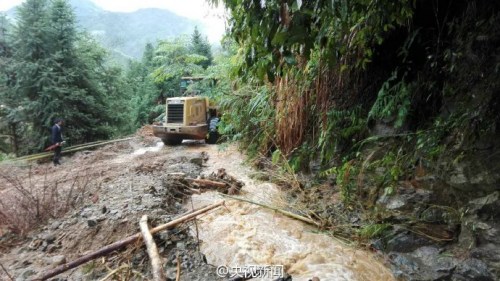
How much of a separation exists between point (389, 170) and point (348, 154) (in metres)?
0.89

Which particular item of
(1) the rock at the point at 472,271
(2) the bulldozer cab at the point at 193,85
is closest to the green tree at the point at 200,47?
(2) the bulldozer cab at the point at 193,85

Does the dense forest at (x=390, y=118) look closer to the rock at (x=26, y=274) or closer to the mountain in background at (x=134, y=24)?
the rock at (x=26, y=274)

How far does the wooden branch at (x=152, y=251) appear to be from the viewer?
2.74 metres

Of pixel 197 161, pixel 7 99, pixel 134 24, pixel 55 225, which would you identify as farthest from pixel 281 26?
pixel 134 24

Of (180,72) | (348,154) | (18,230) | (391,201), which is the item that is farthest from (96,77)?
(391,201)

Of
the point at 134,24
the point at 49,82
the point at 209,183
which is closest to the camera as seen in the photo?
the point at 209,183

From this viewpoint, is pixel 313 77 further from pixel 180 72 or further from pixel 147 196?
pixel 180 72

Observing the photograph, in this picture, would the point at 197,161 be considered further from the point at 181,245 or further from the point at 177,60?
the point at 177,60

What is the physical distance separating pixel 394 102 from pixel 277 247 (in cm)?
197

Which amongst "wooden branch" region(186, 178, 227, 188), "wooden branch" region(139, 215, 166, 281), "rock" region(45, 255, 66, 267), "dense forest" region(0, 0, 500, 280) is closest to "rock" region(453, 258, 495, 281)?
"dense forest" region(0, 0, 500, 280)

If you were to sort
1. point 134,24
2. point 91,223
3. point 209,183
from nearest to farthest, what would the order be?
1. point 91,223
2. point 209,183
3. point 134,24

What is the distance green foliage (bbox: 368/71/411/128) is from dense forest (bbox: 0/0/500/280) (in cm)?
1

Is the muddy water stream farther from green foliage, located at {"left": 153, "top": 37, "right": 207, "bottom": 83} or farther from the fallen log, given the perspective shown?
green foliage, located at {"left": 153, "top": 37, "right": 207, "bottom": 83}

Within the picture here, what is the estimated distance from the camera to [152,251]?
3025 millimetres
